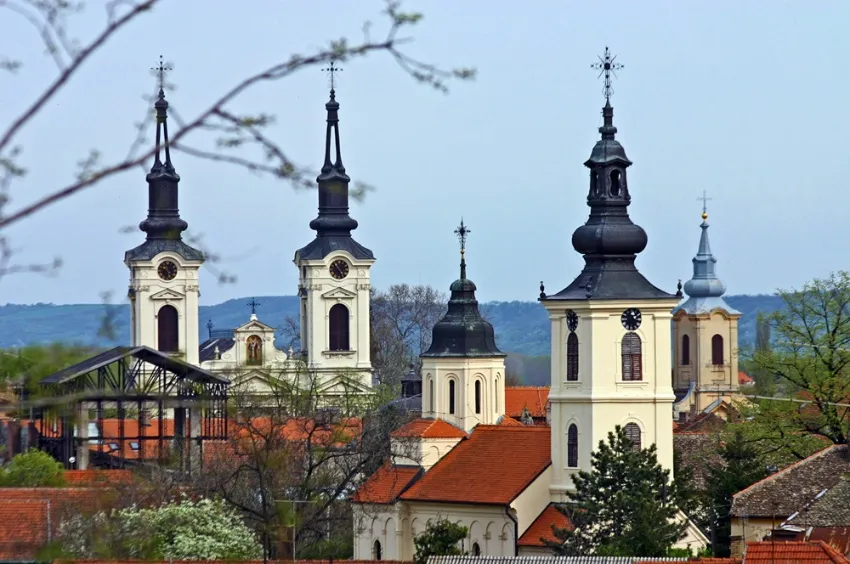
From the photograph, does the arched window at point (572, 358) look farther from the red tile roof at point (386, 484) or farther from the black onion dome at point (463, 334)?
the black onion dome at point (463, 334)

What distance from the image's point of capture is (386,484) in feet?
188

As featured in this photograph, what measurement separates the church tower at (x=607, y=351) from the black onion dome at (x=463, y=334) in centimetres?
1386

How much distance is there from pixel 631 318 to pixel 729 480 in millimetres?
4826

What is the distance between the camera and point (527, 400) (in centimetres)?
9475

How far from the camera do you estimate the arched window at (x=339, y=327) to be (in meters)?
91.2

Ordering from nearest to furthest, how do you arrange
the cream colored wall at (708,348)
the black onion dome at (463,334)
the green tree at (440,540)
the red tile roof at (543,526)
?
the green tree at (440,540), the red tile roof at (543,526), the black onion dome at (463,334), the cream colored wall at (708,348)

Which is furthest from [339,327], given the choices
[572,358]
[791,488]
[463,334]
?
[791,488]

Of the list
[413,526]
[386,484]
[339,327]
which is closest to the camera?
[413,526]

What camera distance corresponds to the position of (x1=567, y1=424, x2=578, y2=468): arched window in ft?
174

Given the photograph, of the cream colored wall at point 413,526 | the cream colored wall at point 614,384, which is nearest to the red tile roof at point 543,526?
the cream colored wall at point 413,526

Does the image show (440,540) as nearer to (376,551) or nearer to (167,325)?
(376,551)

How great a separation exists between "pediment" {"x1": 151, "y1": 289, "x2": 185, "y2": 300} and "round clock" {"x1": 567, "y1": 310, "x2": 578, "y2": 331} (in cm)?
3755

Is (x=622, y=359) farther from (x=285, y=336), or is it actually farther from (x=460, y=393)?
(x=285, y=336)

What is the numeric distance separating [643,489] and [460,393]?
22.7 metres
